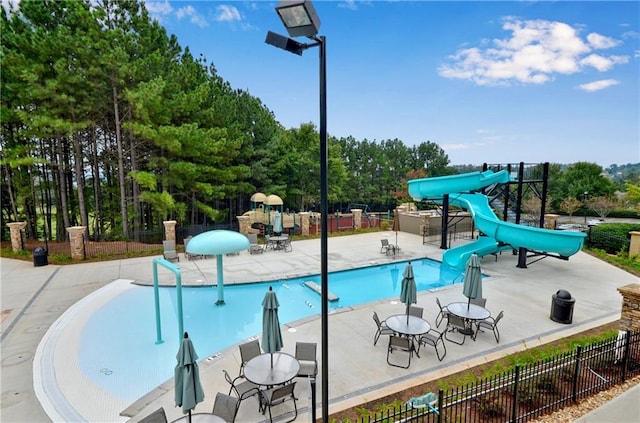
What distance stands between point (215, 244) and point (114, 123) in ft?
50.9

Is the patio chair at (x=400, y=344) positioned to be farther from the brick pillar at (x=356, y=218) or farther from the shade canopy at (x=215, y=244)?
the brick pillar at (x=356, y=218)

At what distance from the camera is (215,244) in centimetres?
1043

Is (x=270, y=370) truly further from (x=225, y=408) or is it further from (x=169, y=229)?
(x=169, y=229)

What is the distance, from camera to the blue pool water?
24.5 feet

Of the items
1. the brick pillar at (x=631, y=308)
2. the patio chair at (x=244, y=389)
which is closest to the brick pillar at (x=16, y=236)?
the patio chair at (x=244, y=389)

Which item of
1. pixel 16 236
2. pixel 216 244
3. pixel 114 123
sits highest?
pixel 114 123

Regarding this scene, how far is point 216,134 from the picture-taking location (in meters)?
20.4

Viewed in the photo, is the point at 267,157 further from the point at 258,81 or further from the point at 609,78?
the point at 609,78

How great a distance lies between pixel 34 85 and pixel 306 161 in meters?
19.1

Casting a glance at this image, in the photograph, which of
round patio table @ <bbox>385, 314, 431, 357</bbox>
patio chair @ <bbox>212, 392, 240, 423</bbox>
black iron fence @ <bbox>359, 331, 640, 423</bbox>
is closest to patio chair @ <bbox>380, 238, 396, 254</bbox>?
round patio table @ <bbox>385, 314, 431, 357</bbox>

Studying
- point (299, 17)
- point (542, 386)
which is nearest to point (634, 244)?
point (542, 386)

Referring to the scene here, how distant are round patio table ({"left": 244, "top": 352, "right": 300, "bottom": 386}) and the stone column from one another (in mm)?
17438

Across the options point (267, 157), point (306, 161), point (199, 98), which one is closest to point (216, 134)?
point (199, 98)

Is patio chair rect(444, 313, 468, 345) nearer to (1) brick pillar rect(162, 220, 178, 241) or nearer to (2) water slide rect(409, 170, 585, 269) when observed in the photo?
(2) water slide rect(409, 170, 585, 269)
